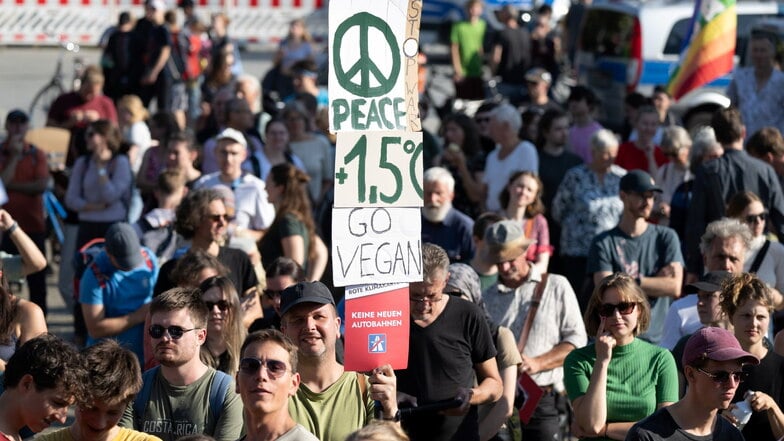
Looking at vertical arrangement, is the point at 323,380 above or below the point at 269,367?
below

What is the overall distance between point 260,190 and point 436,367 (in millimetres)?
4007

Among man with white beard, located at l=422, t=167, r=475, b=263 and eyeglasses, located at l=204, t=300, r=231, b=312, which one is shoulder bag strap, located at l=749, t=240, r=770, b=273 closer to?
man with white beard, located at l=422, t=167, r=475, b=263

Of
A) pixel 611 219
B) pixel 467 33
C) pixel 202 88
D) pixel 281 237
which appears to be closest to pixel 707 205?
pixel 611 219

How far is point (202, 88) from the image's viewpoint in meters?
18.3

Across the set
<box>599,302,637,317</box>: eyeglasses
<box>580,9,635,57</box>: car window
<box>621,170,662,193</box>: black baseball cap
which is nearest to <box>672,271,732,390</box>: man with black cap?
<box>599,302,637,317</box>: eyeglasses

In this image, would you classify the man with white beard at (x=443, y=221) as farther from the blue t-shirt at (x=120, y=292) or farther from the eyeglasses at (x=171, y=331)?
the eyeglasses at (x=171, y=331)

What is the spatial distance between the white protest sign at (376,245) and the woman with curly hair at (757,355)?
163 centimetres

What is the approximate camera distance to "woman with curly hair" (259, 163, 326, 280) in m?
9.45

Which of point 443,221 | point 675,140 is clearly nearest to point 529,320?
point 443,221

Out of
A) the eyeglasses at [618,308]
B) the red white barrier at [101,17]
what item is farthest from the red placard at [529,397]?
the red white barrier at [101,17]

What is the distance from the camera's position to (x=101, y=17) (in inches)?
1112

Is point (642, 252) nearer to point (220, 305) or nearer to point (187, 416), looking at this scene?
point (220, 305)

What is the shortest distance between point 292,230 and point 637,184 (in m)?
2.19

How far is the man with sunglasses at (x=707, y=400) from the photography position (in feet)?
18.4
